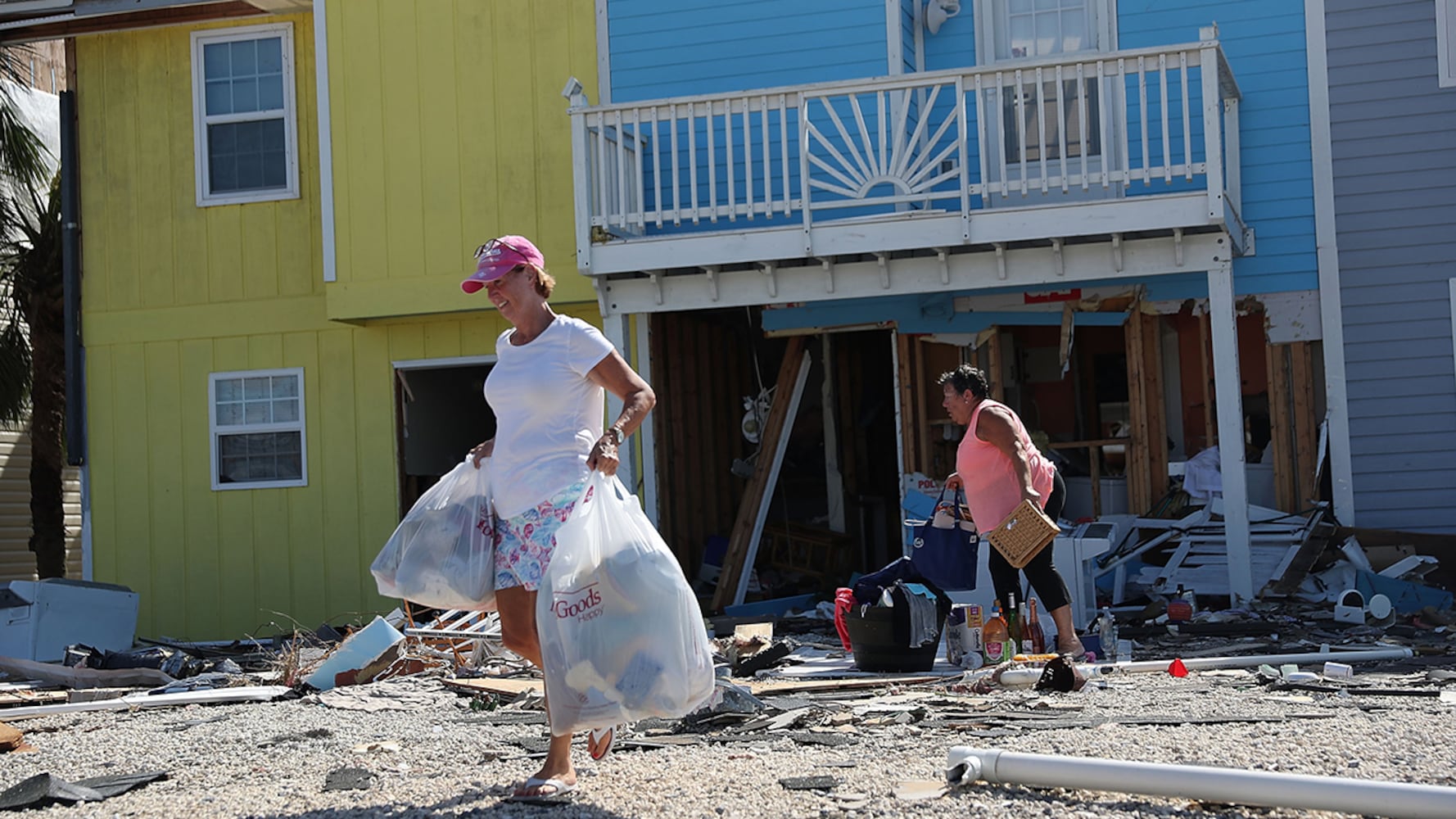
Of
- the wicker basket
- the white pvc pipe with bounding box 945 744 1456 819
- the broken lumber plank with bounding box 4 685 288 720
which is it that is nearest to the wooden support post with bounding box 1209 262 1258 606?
the wicker basket

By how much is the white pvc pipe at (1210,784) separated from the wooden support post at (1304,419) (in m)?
8.05

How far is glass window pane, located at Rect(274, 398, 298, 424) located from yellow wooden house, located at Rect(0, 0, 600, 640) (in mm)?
16

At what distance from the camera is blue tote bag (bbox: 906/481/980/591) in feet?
27.0

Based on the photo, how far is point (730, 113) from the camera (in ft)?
36.7

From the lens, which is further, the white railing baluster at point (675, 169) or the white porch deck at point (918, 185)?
the white railing baluster at point (675, 169)

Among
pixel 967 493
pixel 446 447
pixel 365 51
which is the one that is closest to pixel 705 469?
pixel 446 447

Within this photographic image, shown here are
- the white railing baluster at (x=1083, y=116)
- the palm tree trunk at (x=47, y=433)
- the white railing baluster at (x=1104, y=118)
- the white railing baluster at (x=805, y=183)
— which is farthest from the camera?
the palm tree trunk at (x=47, y=433)

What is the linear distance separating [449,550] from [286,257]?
935 centimetres

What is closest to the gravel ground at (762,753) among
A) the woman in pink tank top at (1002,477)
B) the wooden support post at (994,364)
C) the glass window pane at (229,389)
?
the woman in pink tank top at (1002,477)

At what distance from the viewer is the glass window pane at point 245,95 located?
13.7 meters

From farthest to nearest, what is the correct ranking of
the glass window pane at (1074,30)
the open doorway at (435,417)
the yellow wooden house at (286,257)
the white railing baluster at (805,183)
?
the open doorway at (435,417) < the yellow wooden house at (286,257) < the glass window pane at (1074,30) < the white railing baluster at (805,183)

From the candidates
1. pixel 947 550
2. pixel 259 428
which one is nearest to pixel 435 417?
pixel 259 428

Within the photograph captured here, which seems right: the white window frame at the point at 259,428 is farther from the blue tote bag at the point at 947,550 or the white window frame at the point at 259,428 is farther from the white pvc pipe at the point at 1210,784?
the white pvc pipe at the point at 1210,784

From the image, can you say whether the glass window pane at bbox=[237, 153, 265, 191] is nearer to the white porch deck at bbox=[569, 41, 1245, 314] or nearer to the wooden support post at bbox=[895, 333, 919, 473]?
the white porch deck at bbox=[569, 41, 1245, 314]
